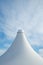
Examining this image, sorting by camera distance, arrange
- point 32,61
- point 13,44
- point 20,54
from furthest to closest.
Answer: point 13,44 < point 20,54 < point 32,61

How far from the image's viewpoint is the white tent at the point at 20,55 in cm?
1158

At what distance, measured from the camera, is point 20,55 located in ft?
40.4

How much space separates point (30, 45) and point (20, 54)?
68.8 inches

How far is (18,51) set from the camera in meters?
12.8

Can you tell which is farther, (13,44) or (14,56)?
(13,44)

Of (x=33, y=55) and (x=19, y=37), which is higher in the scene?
(x=19, y=37)

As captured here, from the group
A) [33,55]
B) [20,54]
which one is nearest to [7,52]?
[20,54]

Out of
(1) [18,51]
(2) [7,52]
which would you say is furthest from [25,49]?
(2) [7,52]

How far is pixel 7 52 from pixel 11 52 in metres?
0.41

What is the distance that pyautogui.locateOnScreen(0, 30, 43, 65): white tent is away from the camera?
38.0 feet

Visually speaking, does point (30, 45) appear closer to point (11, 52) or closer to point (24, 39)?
point (24, 39)

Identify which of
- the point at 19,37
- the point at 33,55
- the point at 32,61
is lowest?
the point at 32,61

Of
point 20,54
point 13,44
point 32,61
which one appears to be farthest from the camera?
point 13,44

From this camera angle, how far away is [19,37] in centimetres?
1362
